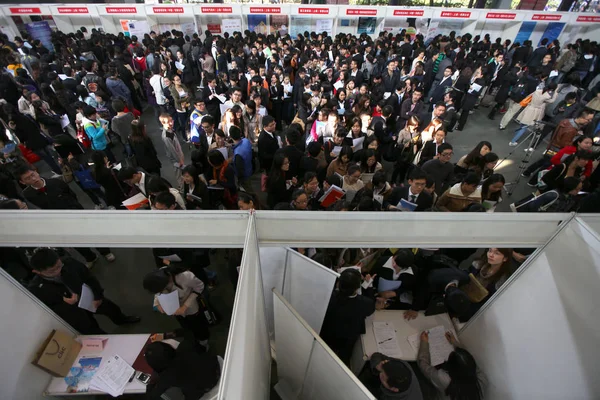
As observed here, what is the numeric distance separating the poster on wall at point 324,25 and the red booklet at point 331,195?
9.85m

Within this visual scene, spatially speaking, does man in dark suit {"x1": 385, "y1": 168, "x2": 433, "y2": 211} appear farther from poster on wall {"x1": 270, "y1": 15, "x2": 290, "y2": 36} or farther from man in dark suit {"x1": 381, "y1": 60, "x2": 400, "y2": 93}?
poster on wall {"x1": 270, "y1": 15, "x2": 290, "y2": 36}

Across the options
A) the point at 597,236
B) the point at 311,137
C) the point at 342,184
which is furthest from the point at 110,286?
the point at 597,236

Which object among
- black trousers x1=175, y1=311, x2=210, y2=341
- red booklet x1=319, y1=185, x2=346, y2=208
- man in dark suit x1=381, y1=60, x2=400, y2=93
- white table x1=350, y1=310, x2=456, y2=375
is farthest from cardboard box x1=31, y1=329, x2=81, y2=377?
man in dark suit x1=381, y1=60, x2=400, y2=93

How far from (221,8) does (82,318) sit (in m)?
11.0

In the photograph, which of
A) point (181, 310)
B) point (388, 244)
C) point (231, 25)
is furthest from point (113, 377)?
point (231, 25)

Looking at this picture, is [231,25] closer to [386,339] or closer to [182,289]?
[182,289]

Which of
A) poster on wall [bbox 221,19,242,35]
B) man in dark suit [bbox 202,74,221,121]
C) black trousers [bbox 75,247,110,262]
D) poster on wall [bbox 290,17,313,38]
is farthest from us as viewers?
poster on wall [bbox 290,17,313,38]

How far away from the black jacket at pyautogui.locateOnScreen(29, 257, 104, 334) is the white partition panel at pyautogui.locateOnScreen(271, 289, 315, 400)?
1.83 metres

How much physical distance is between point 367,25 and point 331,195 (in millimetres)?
10553

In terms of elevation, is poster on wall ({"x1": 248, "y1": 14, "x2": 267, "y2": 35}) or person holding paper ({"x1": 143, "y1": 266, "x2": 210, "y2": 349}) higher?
poster on wall ({"x1": 248, "y1": 14, "x2": 267, "y2": 35})

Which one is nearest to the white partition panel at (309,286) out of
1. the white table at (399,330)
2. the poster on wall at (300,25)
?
the white table at (399,330)

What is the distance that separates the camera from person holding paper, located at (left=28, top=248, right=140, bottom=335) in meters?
2.30

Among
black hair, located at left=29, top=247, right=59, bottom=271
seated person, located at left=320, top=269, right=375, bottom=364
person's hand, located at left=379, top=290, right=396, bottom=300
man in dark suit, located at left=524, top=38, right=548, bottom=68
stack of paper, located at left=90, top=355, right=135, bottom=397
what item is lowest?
stack of paper, located at left=90, top=355, right=135, bottom=397

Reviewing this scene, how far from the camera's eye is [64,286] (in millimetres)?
2457
